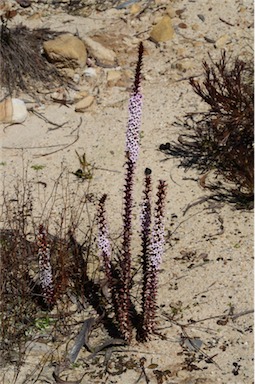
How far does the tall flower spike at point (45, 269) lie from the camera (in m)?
5.04

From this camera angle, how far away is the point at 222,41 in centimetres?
895

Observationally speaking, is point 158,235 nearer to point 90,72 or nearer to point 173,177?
point 173,177

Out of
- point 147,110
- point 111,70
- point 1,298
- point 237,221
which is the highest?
point 111,70

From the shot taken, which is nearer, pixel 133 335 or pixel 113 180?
pixel 133 335

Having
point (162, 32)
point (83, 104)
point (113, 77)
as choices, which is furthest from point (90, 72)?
point (162, 32)

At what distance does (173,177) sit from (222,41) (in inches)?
96.9

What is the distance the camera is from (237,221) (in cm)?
640

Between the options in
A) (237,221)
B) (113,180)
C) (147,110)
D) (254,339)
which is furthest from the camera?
(147,110)

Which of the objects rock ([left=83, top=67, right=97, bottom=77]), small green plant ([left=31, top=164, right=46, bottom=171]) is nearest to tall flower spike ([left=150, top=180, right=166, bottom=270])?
small green plant ([left=31, top=164, right=46, bottom=171])

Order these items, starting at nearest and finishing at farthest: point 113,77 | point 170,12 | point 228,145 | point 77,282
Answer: point 77,282 → point 228,145 → point 113,77 → point 170,12

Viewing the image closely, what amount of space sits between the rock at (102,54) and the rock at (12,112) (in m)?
1.13

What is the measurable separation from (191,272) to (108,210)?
3.51ft

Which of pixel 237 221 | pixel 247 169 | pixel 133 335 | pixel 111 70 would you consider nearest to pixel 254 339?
pixel 133 335

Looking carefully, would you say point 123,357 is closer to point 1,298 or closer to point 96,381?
point 96,381
